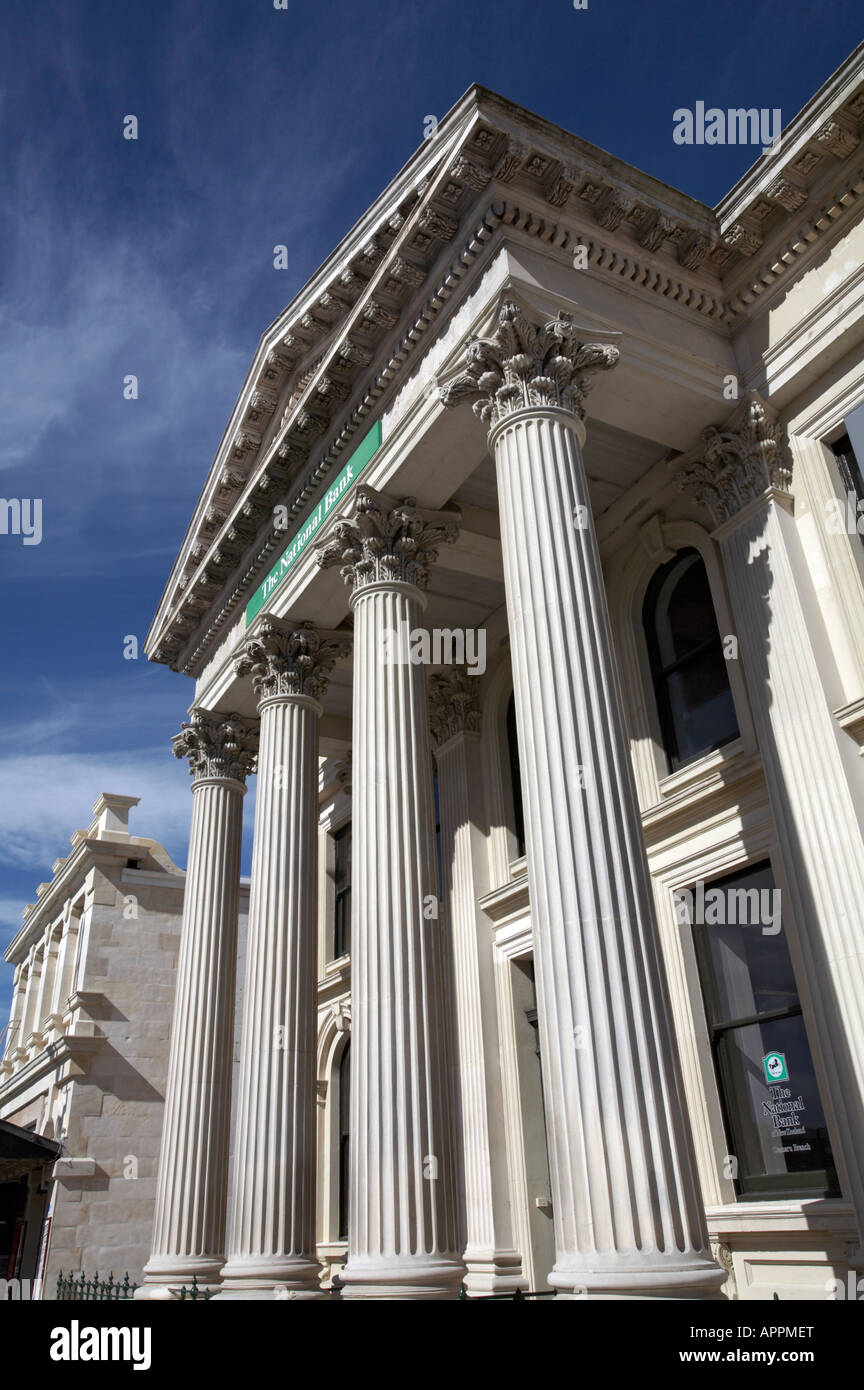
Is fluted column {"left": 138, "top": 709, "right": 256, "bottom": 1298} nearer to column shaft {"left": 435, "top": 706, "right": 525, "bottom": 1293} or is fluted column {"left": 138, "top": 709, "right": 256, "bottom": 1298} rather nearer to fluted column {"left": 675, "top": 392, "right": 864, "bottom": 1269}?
column shaft {"left": 435, "top": 706, "right": 525, "bottom": 1293}

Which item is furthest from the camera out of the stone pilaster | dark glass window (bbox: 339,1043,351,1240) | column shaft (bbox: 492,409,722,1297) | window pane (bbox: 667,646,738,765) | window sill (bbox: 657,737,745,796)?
the stone pilaster

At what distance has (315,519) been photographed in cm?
1488

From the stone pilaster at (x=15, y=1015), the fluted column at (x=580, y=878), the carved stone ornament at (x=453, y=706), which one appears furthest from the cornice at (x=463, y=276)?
the stone pilaster at (x=15, y=1015)

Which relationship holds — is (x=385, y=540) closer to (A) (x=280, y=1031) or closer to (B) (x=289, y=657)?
(B) (x=289, y=657)

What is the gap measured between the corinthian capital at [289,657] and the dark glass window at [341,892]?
6898mm

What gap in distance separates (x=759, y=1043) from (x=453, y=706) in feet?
26.3

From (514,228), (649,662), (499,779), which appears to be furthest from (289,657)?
(514,228)

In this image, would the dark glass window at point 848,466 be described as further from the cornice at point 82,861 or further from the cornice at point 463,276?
the cornice at point 82,861

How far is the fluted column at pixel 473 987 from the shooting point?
14.1m

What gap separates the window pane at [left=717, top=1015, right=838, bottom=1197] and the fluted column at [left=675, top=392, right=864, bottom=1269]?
1093 mm

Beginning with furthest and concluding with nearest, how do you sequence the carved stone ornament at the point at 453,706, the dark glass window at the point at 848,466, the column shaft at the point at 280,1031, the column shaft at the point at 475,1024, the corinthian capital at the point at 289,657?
the carved stone ornament at the point at 453,706, the corinthian capital at the point at 289,657, the column shaft at the point at 475,1024, the column shaft at the point at 280,1031, the dark glass window at the point at 848,466

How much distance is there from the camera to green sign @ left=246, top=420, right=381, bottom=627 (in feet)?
44.5

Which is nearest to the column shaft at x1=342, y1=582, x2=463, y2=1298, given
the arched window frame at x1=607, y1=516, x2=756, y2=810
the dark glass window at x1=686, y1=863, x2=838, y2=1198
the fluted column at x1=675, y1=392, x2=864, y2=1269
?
the arched window frame at x1=607, y1=516, x2=756, y2=810
